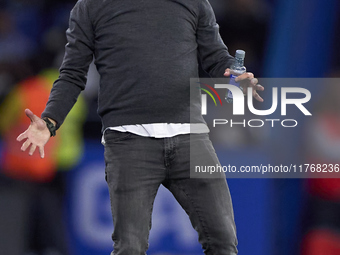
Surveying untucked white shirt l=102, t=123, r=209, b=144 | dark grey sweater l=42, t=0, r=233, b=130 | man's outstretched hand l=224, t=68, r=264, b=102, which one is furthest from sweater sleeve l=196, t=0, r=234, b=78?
untucked white shirt l=102, t=123, r=209, b=144

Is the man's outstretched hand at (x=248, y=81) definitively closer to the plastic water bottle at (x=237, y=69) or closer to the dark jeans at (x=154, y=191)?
the plastic water bottle at (x=237, y=69)

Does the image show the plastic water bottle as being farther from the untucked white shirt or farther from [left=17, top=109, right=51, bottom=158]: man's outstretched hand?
[left=17, top=109, right=51, bottom=158]: man's outstretched hand

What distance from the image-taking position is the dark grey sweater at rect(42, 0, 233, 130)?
4.86 feet

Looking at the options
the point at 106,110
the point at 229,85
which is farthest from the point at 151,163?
the point at 229,85

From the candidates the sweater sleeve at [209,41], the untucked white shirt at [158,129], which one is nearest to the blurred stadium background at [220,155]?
the sweater sleeve at [209,41]

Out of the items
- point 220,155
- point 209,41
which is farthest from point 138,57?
point 220,155

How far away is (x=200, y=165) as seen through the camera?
1.46 metres

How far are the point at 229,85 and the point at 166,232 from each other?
132cm

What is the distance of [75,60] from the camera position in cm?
160

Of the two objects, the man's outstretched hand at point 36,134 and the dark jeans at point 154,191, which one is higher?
the man's outstretched hand at point 36,134

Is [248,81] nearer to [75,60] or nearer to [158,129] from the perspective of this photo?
[158,129]

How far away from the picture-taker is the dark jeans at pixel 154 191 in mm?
1414

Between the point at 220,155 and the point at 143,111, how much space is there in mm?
1207

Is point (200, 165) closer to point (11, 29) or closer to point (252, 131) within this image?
point (252, 131)
